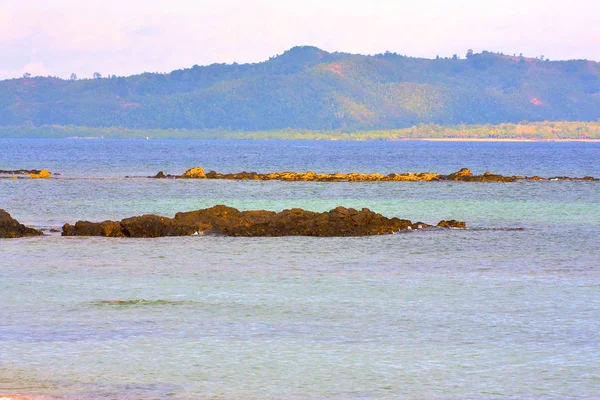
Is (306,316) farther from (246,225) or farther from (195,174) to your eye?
(195,174)

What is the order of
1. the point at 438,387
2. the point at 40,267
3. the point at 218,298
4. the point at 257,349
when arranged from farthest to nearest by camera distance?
the point at 40,267
the point at 218,298
the point at 257,349
the point at 438,387

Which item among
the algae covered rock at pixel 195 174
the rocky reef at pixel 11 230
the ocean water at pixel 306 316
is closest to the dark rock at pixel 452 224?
the ocean water at pixel 306 316

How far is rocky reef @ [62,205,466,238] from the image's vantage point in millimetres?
39938

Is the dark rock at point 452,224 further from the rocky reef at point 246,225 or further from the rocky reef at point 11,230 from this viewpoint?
the rocky reef at point 11,230

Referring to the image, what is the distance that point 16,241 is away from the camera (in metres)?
37.5

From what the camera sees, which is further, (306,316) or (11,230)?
(11,230)

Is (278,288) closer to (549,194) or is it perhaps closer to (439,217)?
(439,217)

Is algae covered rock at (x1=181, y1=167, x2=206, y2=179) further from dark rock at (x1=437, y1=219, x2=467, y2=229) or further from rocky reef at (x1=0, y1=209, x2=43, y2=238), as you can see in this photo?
rocky reef at (x1=0, y1=209, x2=43, y2=238)

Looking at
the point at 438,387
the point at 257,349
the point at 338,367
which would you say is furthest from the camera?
the point at 257,349

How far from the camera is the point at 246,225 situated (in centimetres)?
4103

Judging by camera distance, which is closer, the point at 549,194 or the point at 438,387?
the point at 438,387

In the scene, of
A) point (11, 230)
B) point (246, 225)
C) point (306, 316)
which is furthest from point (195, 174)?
point (306, 316)

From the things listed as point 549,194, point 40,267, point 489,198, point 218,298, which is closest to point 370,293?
point 218,298

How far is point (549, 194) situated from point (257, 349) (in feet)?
174
